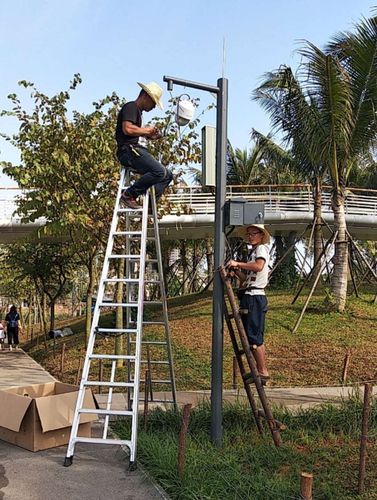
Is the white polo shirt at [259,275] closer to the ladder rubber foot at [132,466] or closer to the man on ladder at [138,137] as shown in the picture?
the man on ladder at [138,137]

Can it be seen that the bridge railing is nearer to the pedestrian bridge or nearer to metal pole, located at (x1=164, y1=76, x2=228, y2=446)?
the pedestrian bridge

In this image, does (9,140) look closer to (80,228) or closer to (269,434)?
(80,228)

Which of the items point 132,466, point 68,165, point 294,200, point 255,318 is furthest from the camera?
point 294,200

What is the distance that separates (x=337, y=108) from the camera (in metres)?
13.9

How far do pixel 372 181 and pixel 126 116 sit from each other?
29.6 meters

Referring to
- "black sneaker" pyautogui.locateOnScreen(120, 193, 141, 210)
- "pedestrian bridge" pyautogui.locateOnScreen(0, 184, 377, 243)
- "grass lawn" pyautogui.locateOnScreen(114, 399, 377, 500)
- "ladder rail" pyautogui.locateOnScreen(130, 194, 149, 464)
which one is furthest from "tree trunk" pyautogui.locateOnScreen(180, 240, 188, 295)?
"ladder rail" pyautogui.locateOnScreen(130, 194, 149, 464)

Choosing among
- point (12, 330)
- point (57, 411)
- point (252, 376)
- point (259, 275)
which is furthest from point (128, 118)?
point (12, 330)

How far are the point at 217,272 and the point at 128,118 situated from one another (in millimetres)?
1953

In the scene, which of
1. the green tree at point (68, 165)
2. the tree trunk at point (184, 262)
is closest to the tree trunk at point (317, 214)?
the green tree at point (68, 165)

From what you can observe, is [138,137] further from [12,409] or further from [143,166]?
[12,409]

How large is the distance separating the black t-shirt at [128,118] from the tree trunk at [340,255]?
9.88 meters

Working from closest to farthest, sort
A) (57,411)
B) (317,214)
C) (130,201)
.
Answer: (57,411) < (130,201) < (317,214)

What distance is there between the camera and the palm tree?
45.5 feet

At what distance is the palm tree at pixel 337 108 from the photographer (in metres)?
13.9
